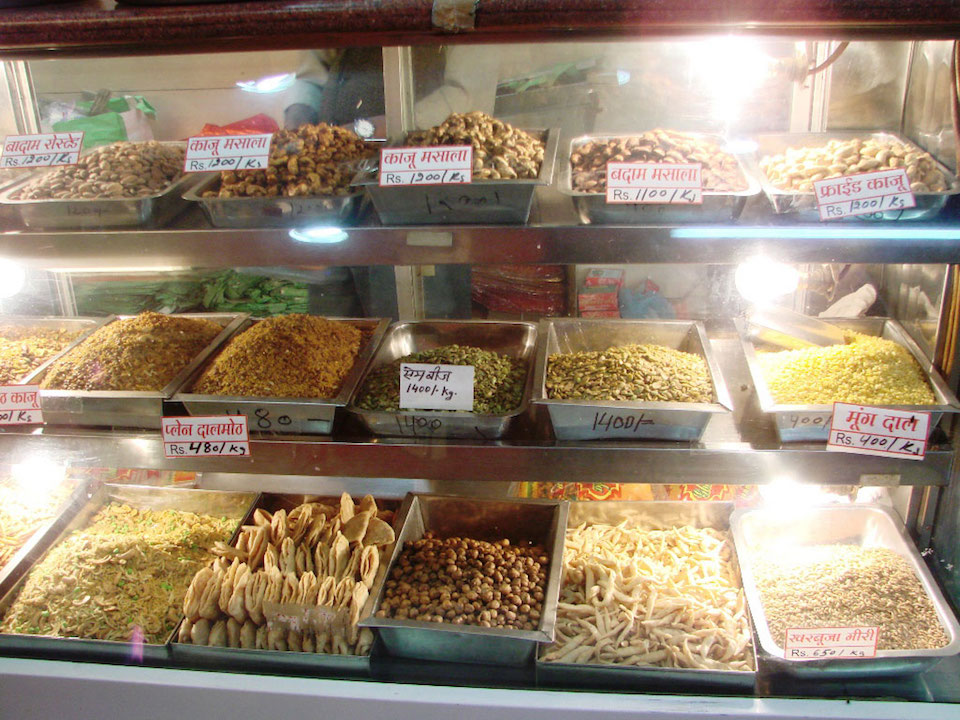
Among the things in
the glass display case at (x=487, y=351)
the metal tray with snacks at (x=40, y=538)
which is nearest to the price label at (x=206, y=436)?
the glass display case at (x=487, y=351)

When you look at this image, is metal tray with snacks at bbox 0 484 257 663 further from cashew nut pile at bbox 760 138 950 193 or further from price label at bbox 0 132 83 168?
cashew nut pile at bbox 760 138 950 193

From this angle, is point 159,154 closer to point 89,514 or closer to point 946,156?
point 89,514

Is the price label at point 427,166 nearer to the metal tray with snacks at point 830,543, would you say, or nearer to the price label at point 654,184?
the price label at point 654,184

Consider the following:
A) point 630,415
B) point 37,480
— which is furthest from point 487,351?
point 37,480

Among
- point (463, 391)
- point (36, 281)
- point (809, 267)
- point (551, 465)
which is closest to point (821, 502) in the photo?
point (809, 267)

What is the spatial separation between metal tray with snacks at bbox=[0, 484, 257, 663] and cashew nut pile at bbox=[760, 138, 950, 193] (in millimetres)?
1744

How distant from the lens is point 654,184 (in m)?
1.51

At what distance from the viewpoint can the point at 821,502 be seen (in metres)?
2.21

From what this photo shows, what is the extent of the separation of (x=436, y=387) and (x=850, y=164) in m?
1.05

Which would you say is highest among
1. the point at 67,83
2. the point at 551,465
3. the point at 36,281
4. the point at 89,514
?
the point at 67,83

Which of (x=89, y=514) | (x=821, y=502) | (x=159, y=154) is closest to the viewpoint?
(x=159, y=154)

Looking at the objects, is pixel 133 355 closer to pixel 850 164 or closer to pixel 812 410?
pixel 812 410

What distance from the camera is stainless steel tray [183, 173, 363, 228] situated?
1.58m

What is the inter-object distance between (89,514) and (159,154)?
1.23 m
